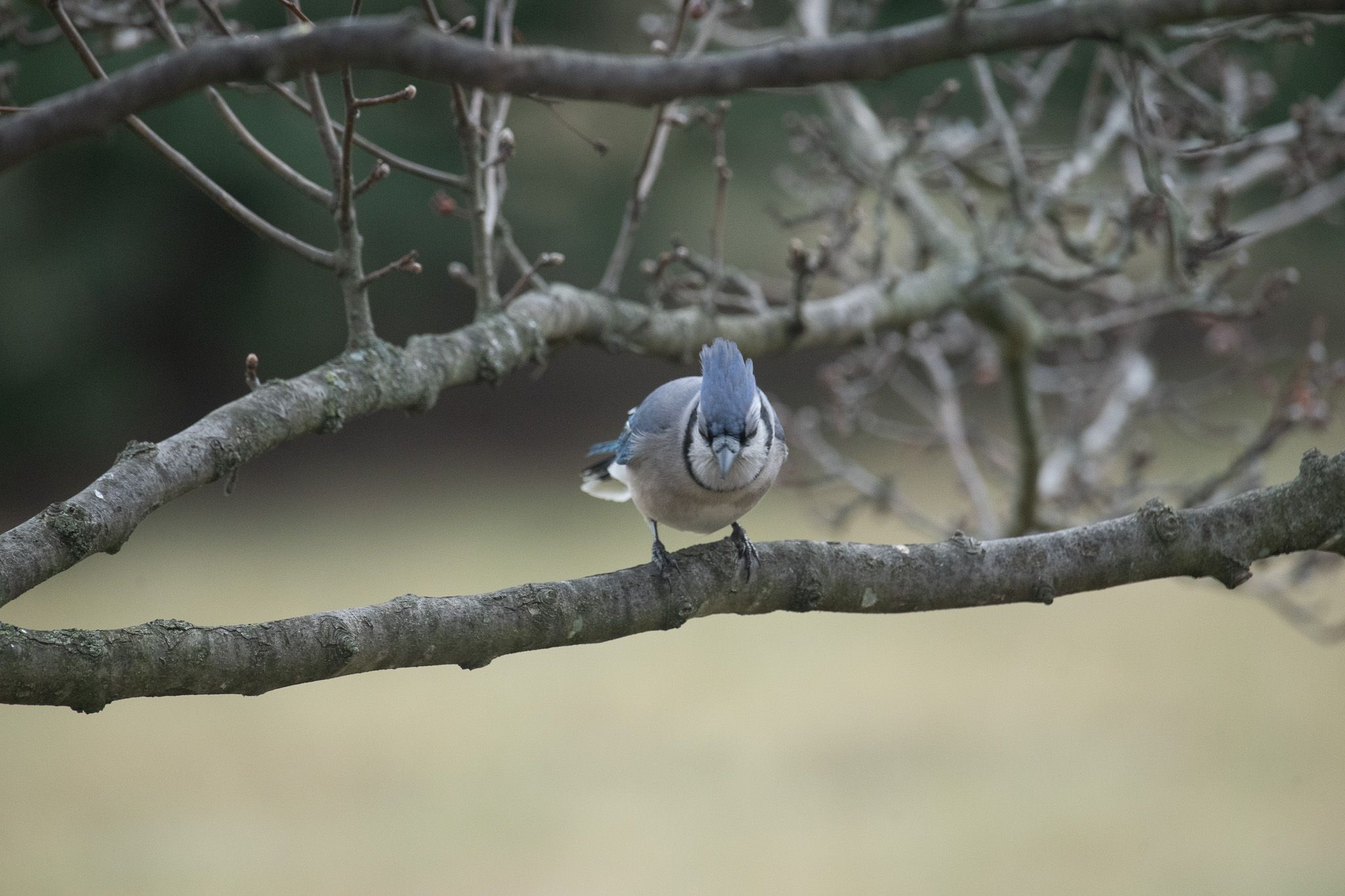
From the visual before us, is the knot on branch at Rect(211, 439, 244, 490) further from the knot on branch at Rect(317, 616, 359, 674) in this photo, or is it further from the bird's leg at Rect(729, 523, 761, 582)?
the bird's leg at Rect(729, 523, 761, 582)

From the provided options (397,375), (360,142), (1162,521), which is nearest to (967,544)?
(1162,521)

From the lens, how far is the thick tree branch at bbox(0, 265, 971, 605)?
114cm

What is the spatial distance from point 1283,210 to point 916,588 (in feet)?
6.26

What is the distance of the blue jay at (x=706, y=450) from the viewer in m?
1.78

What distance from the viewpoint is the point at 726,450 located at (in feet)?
5.82

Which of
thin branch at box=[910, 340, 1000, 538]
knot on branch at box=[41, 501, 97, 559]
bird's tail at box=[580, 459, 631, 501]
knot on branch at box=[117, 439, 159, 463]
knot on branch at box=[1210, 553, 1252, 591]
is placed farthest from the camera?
thin branch at box=[910, 340, 1000, 538]

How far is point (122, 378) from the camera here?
6.18 meters

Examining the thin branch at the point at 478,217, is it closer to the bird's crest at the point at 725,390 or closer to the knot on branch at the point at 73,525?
the bird's crest at the point at 725,390

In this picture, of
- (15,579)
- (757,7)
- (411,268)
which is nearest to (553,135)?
(757,7)

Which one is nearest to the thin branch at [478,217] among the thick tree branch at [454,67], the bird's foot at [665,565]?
the bird's foot at [665,565]

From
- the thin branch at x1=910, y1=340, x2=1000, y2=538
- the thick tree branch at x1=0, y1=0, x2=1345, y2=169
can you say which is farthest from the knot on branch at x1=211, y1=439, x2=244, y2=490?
the thin branch at x1=910, y1=340, x2=1000, y2=538

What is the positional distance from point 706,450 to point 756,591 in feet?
1.14

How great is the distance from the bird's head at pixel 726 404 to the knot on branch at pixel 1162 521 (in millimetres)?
568

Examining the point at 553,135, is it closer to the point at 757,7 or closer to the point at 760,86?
the point at 757,7
